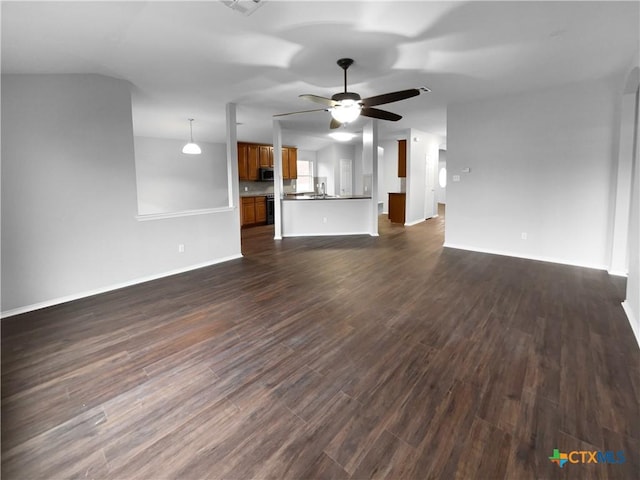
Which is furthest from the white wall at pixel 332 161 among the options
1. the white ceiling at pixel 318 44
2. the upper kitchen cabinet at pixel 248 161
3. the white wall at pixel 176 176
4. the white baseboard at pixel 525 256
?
the white ceiling at pixel 318 44

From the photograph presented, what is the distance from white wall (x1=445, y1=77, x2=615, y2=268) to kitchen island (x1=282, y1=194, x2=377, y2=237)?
6.77 feet

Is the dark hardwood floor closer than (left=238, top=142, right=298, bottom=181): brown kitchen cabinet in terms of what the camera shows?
Yes

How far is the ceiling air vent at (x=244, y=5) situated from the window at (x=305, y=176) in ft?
28.0

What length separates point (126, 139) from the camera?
3861 millimetres

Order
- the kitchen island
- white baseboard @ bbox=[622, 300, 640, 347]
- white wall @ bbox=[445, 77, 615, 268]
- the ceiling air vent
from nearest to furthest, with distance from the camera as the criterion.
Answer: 1. the ceiling air vent
2. white baseboard @ bbox=[622, 300, 640, 347]
3. white wall @ bbox=[445, 77, 615, 268]
4. the kitchen island

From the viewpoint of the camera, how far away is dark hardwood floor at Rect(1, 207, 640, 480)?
1482 mm

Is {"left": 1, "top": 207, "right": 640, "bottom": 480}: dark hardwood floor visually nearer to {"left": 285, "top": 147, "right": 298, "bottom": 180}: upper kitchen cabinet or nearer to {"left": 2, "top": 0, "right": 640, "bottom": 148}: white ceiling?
{"left": 2, "top": 0, "right": 640, "bottom": 148}: white ceiling

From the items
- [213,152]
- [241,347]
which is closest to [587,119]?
[241,347]

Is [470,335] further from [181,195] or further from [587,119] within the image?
[181,195]

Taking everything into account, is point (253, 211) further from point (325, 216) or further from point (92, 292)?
point (92, 292)

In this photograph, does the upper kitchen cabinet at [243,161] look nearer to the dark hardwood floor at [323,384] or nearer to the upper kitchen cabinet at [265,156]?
the upper kitchen cabinet at [265,156]

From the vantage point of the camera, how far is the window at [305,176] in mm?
10945

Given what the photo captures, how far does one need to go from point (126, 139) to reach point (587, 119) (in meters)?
6.29

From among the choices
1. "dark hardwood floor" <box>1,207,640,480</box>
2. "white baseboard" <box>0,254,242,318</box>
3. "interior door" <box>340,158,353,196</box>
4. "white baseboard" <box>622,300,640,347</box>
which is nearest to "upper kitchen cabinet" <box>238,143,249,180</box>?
"interior door" <box>340,158,353,196</box>
